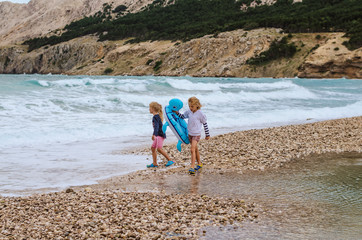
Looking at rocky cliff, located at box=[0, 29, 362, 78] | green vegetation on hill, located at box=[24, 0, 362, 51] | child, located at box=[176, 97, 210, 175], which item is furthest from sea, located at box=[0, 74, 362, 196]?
green vegetation on hill, located at box=[24, 0, 362, 51]

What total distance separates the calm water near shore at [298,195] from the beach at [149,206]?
0.09 m

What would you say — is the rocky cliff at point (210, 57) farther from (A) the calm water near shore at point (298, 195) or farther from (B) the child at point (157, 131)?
(B) the child at point (157, 131)

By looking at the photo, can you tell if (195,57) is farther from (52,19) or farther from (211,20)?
(52,19)

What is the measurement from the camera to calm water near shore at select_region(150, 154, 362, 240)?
183 inches

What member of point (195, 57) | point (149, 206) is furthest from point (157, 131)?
point (195, 57)

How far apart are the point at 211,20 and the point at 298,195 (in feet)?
369

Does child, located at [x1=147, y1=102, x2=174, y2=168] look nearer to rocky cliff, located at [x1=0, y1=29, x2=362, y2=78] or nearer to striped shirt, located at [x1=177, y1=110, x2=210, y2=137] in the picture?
striped shirt, located at [x1=177, y1=110, x2=210, y2=137]

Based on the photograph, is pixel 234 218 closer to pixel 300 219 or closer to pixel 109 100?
pixel 300 219

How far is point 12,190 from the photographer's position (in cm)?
697

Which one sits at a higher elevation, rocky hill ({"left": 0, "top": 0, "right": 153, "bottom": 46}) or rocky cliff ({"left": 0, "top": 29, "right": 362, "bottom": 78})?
rocky hill ({"left": 0, "top": 0, "right": 153, "bottom": 46})

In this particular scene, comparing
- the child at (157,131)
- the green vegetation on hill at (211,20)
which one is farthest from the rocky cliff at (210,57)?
the child at (157,131)

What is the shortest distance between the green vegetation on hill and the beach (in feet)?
249

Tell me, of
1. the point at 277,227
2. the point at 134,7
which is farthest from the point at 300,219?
the point at 134,7

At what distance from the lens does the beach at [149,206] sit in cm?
463
